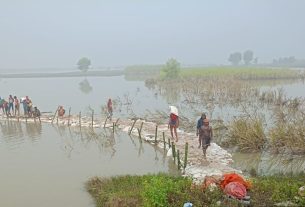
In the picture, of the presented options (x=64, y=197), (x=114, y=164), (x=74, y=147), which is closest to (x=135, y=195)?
(x=64, y=197)

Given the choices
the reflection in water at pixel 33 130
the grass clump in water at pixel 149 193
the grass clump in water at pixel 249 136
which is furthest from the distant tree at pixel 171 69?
the grass clump in water at pixel 149 193

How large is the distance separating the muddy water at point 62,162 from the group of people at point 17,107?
9.95 feet

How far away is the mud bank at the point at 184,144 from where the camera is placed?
11537 mm

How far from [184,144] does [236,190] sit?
650 centimetres

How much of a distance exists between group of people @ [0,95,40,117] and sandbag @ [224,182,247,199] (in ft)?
53.1

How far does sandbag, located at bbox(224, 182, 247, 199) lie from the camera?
8.00 meters

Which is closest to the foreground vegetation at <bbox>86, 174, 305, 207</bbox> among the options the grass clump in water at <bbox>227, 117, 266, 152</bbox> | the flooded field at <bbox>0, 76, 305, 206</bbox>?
the flooded field at <bbox>0, 76, 305, 206</bbox>

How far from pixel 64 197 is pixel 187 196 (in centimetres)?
398

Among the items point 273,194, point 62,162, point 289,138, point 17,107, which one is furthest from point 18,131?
point 273,194

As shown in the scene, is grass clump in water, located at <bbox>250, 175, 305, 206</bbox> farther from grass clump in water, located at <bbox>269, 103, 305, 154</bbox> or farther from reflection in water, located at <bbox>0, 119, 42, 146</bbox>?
reflection in water, located at <bbox>0, 119, 42, 146</bbox>

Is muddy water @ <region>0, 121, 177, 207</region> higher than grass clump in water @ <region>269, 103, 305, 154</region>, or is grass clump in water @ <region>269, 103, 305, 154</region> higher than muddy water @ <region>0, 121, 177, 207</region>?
grass clump in water @ <region>269, 103, 305, 154</region>

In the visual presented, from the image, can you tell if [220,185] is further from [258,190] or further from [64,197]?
[64,197]

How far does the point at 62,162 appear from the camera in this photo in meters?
13.6

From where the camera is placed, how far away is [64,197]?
10.3 metres
